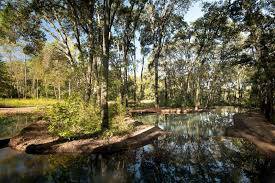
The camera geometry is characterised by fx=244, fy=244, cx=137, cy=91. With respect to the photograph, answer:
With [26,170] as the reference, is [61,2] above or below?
above

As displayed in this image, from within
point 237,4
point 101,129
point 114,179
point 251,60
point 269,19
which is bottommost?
point 114,179

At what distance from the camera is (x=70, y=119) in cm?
1317

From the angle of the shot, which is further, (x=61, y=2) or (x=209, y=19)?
(x=209, y=19)

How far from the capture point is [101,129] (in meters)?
14.2

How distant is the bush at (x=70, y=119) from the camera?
515 inches

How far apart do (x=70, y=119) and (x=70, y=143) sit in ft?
5.10

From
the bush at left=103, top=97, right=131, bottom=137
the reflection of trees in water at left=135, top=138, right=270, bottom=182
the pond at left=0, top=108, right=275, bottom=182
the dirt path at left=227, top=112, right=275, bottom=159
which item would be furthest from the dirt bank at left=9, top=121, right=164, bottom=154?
the dirt path at left=227, top=112, right=275, bottom=159

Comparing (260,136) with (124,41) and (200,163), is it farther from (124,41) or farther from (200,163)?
(124,41)

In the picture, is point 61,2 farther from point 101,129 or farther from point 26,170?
point 26,170

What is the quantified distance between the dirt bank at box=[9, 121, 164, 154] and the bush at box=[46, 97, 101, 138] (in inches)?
21.2

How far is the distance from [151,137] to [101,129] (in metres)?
3.14

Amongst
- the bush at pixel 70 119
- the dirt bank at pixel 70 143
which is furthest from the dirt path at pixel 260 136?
the bush at pixel 70 119

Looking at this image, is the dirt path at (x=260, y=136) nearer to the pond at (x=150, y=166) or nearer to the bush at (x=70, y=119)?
the pond at (x=150, y=166)

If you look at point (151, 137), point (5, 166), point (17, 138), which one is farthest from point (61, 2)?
point (5, 166)
